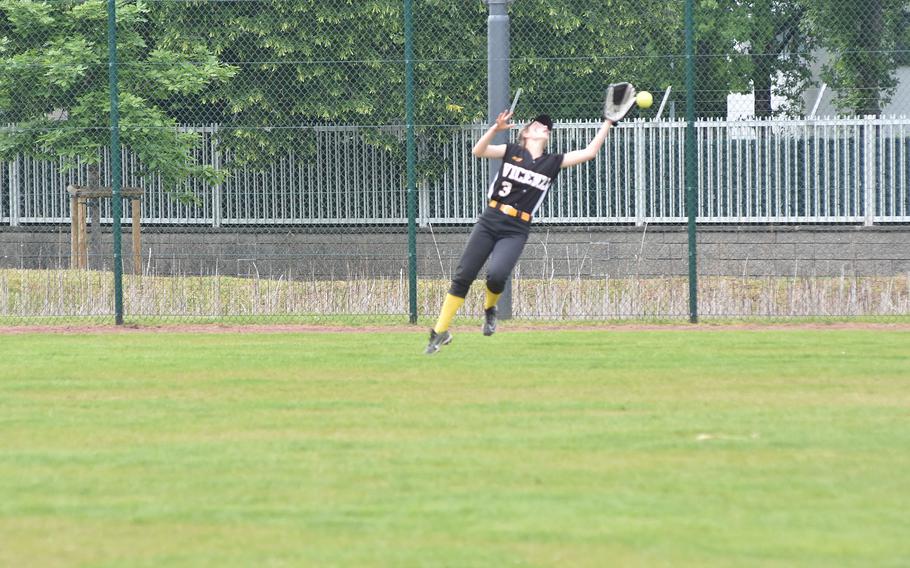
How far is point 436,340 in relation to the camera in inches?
503

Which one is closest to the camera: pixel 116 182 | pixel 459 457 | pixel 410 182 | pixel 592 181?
pixel 459 457

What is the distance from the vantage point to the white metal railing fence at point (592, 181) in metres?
18.4

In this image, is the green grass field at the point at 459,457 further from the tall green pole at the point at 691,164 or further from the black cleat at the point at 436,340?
the tall green pole at the point at 691,164

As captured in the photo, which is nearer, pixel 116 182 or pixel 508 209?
pixel 508 209

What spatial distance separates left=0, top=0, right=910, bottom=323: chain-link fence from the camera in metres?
16.8

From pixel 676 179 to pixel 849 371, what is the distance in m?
12.4

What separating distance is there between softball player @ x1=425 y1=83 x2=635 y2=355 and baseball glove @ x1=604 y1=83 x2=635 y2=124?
0.63 metres

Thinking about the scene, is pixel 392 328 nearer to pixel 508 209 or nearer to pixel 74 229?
pixel 508 209

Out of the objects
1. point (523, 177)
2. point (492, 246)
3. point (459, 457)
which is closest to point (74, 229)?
point (492, 246)

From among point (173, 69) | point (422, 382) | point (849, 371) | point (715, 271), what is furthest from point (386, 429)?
point (173, 69)

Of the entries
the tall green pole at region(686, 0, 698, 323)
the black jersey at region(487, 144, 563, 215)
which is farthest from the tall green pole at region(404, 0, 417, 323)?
the black jersey at region(487, 144, 563, 215)

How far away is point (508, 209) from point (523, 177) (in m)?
0.29

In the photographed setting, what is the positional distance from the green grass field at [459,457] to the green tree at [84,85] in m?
7.72

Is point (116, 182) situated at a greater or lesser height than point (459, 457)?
greater
